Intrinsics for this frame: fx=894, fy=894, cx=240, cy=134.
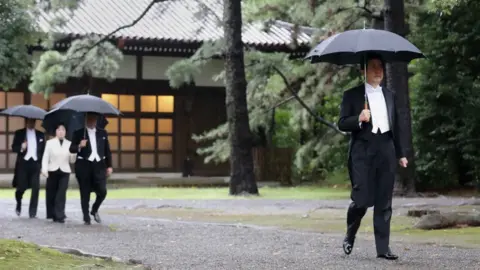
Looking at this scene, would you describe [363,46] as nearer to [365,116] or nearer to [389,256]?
[365,116]

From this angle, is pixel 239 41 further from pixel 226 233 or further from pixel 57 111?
pixel 226 233

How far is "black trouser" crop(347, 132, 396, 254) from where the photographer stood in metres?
7.91

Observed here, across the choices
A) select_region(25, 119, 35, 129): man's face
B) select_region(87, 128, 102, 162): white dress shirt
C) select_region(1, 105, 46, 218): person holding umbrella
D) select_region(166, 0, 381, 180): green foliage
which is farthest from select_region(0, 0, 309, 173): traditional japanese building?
select_region(87, 128, 102, 162): white dress shirt

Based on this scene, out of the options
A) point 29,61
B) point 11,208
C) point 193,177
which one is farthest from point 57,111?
point 193,177

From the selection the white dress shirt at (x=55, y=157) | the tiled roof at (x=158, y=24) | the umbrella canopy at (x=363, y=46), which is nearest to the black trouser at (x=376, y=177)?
the umbrella canopy at (x=363, y=46)

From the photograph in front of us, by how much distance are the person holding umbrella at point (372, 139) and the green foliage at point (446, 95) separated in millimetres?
13404

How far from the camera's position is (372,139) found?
796 cm

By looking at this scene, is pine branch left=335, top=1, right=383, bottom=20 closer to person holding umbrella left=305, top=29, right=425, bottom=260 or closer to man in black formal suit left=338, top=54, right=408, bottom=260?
person holding umbrella left=305, top=29, right=425, bottom=260

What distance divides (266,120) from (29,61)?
15.6 meters

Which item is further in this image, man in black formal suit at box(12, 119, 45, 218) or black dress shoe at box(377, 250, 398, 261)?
man in black formal suit at box(12, 119, 45, 218)

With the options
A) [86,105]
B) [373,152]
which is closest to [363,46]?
[373,152]

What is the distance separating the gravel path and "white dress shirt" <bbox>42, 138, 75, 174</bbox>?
82cm

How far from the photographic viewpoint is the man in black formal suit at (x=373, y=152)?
7.92m

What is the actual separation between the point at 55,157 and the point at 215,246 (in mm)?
5116
